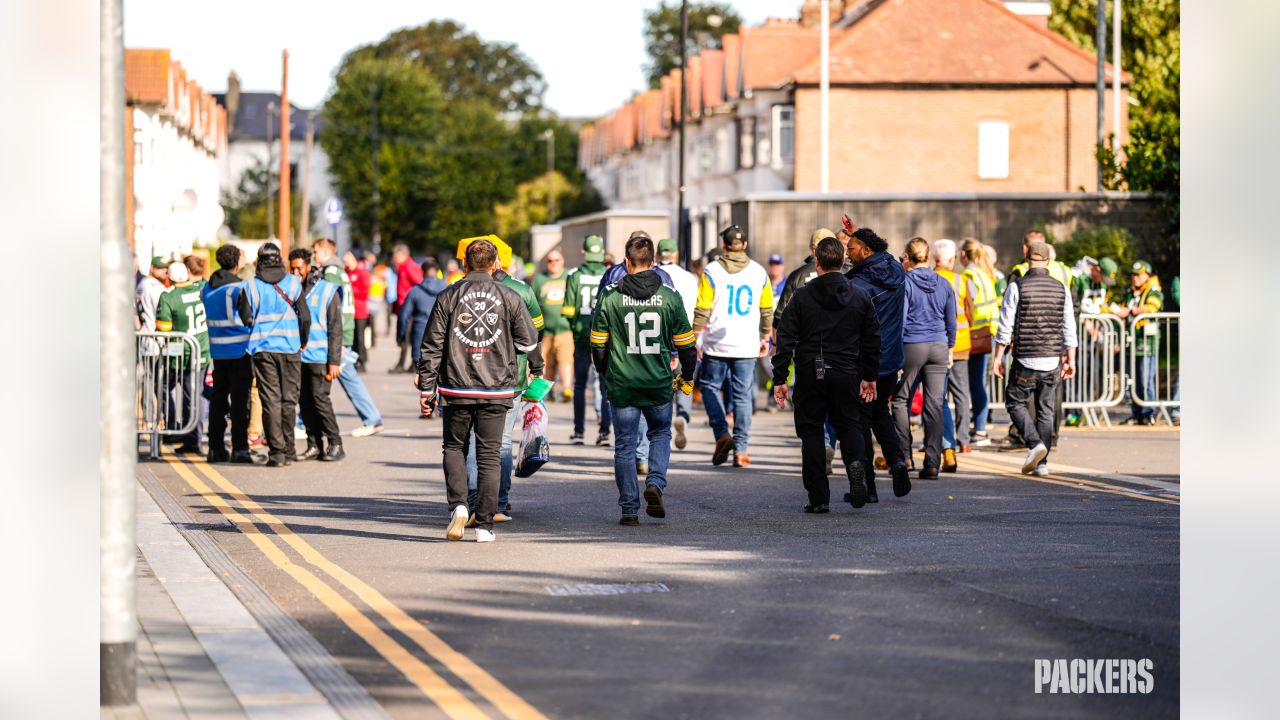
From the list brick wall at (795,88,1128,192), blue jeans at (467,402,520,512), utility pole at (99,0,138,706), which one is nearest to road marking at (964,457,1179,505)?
blue jeans at (467,402,520,512)

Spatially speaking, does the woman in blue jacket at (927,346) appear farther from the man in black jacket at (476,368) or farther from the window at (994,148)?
the window at (994,148)

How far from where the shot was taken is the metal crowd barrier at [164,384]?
53.0 ft

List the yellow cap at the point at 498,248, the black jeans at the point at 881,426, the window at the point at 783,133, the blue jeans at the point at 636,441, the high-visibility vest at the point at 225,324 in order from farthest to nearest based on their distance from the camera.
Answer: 1. the window at the point at 783,133
2. the high-visibility vest at the point at 225,324
3. the black jeans at the point at 881,426
4. the blue jeans at the point at 636,441
5. the yellow cap at the point at 498,248

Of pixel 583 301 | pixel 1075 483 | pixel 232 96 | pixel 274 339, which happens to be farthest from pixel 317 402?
pixel 232 96

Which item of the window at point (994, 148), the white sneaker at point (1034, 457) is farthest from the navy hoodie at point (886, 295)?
the window at point (994, 148)

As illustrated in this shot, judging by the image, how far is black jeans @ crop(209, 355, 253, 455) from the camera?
15547 mm

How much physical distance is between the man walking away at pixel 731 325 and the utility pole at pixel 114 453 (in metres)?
8.67

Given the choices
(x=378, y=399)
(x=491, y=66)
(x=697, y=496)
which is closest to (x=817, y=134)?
(x=378, y=399)

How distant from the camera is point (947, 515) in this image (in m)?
11.8

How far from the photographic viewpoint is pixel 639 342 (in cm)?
1153

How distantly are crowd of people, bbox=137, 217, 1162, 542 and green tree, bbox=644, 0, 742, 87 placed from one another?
245 ft
